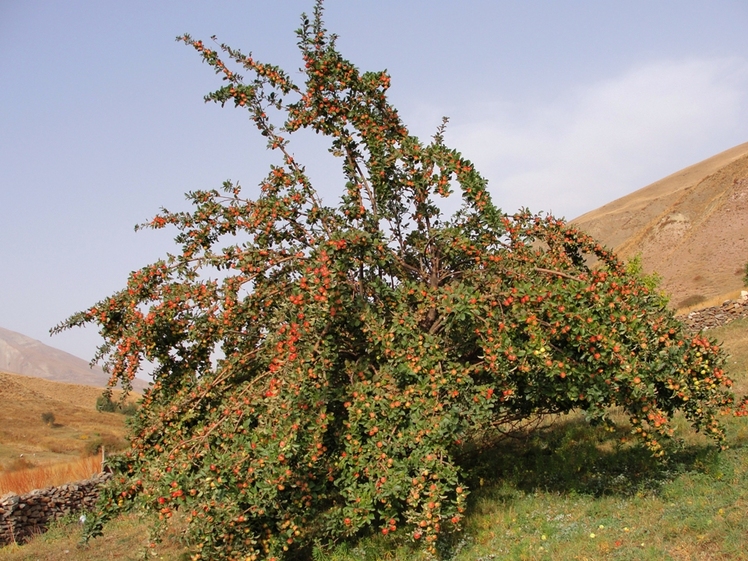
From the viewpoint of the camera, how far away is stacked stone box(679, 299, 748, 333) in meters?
21.6

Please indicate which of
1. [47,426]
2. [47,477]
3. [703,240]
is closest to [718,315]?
[47,477]

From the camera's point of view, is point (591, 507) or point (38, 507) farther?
point (38, 507)

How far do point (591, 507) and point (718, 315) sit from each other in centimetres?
1829

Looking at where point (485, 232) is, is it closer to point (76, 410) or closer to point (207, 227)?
point (207, 227)

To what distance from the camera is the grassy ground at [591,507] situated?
553 centimetres

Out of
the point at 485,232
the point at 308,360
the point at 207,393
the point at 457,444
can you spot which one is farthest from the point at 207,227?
the point at 457,444

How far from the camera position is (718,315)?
22.0m

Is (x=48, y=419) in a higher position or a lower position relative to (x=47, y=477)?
higher

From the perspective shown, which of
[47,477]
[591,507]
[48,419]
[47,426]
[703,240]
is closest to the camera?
[591,507]

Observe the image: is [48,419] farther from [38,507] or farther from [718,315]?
[718,315]

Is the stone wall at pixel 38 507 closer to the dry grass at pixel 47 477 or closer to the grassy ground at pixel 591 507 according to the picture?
the dry grass at pixel 47 477

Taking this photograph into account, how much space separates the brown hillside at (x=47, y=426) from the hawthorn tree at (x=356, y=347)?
21770 mm

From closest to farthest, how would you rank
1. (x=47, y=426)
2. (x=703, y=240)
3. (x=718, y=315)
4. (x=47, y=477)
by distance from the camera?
(x=47, y=477), (x=718, y=315), (x=47, y=426), (x=703, y=240)

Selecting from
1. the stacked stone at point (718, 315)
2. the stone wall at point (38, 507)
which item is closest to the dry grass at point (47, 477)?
the stone wall at point (38, 507)
